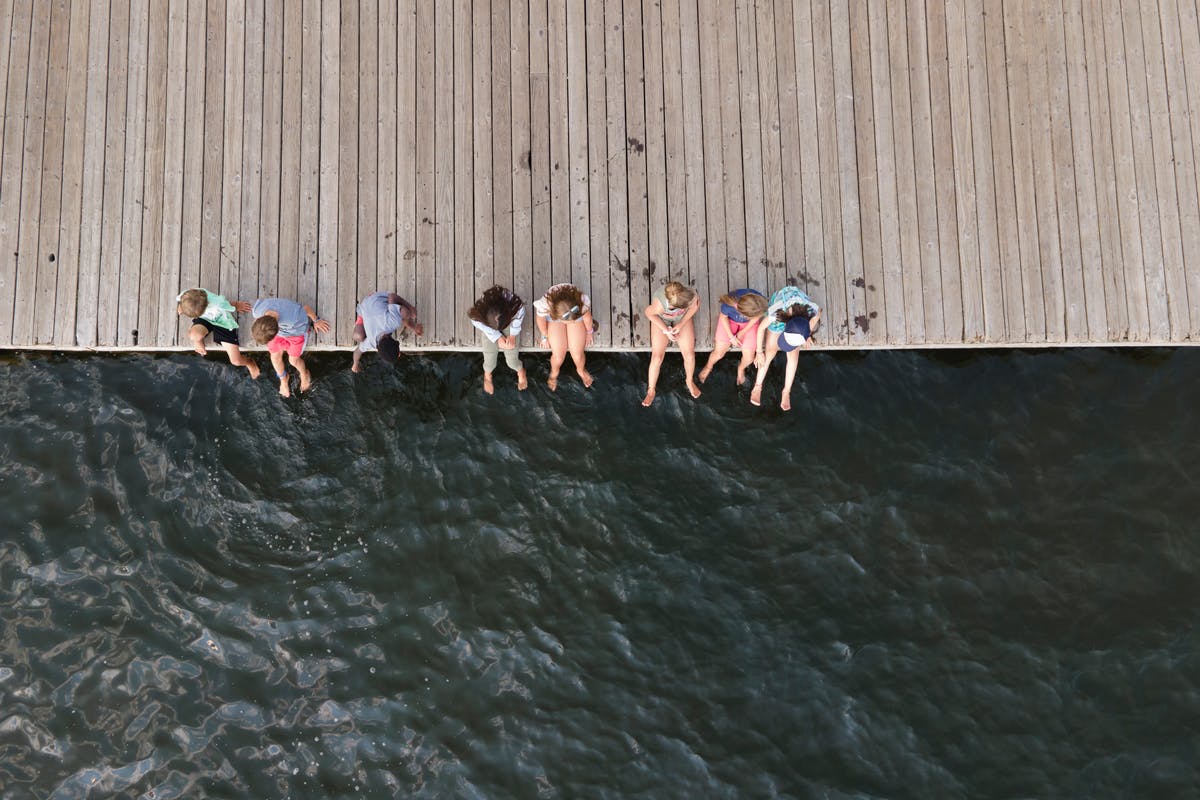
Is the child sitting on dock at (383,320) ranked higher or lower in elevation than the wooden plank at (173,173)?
lower

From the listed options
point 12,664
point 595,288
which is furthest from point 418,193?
point 12,664

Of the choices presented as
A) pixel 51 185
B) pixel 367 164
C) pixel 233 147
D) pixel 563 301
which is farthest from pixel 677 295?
pixel 51 185

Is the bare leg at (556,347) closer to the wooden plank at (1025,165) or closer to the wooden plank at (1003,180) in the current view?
the wooden plank at (1003,180)

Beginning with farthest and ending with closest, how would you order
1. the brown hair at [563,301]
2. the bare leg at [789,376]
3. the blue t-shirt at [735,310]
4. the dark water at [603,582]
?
the bare leg at [789,376]
the dark water at [603,582]
the blue t-shirt at [735,310]
the brown hair at [563,301]

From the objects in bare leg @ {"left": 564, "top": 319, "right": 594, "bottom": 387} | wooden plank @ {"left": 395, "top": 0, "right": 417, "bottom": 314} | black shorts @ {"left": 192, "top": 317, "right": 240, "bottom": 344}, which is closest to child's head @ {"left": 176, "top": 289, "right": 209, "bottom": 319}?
black shorts @ {"left": 192, "top": 317, "right": 240, "bottom": 344}

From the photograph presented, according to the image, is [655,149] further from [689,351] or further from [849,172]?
[689,351]

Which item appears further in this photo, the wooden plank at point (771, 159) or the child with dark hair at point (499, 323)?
the wooden plank at point (771, 159)

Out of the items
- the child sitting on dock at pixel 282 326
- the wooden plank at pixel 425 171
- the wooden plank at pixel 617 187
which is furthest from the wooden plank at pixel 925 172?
the child sitting on dock at pixel 282 326

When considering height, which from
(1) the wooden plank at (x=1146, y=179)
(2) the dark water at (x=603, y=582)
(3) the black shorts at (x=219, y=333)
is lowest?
(2) the dark water at (x=603, y=582)
